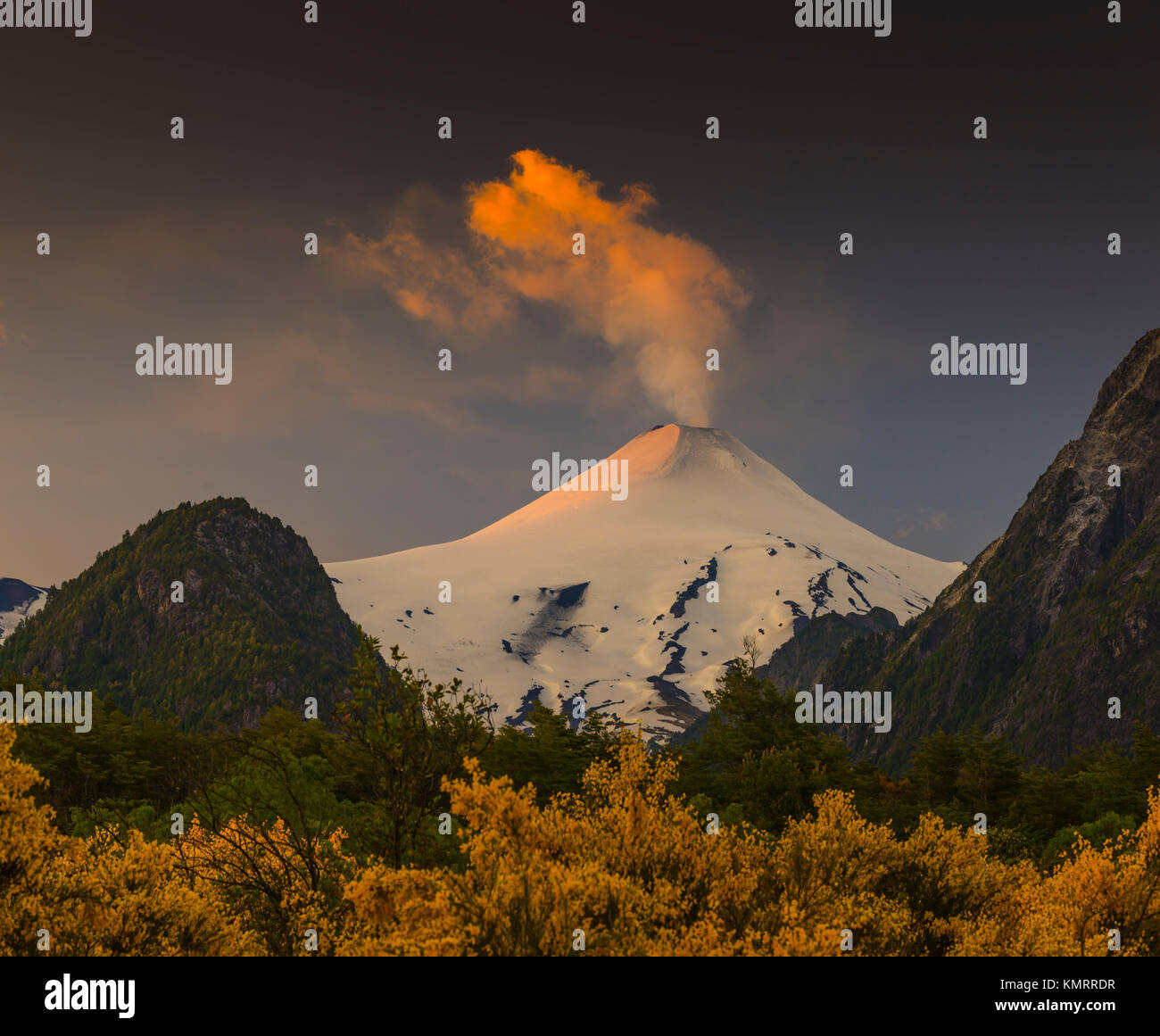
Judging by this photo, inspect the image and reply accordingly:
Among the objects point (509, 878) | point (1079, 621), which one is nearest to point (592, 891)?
point (509, 878)

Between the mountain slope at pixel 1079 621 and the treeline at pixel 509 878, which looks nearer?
the treeline at pixel 509 878

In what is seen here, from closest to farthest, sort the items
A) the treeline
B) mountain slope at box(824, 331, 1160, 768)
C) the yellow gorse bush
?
the yellow gorse bush
the treeline
mountain slope at box(824, 331, 1160, 768)

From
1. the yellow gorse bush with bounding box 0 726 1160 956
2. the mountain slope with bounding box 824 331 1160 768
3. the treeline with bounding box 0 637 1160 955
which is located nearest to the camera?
the yellow gorse bush with bounding box 0 726 1160 956

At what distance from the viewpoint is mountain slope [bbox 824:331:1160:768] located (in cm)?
14775

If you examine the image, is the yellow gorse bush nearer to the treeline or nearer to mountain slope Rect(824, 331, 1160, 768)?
the treeline

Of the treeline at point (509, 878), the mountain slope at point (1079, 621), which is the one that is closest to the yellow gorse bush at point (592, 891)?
the treeline at point (509, 878)

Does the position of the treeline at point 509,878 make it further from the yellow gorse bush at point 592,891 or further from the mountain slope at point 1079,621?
the mountain slope at point 1079,621

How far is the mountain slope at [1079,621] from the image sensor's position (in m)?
148

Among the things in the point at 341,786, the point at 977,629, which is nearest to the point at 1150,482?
the point at 977,629

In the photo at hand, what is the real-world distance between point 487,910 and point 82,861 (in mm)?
13566

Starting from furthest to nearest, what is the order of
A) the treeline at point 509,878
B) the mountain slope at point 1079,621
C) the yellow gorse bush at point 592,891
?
1. the mountain slope at point 1079,621
2. the treeline at point 509,878
3. the yellow gorse bush at point 592,891

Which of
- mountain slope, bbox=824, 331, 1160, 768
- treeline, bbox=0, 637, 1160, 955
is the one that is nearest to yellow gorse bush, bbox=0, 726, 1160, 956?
treeline, bbox=0, 637, 1160, 955
